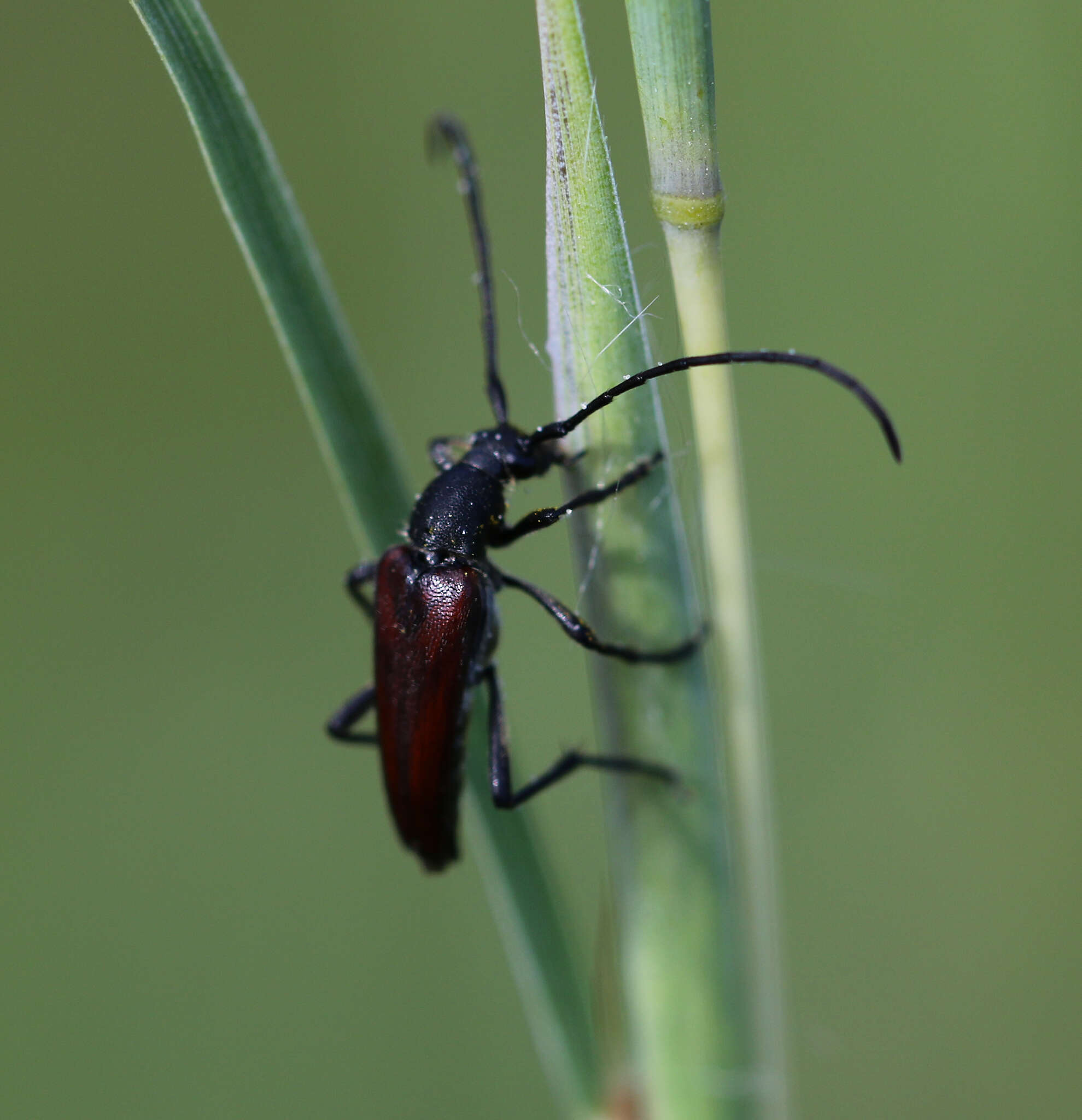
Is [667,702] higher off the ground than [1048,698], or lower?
higher

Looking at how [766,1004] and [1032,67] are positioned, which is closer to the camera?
[766,1004]

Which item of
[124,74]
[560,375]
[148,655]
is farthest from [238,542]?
[560,375]

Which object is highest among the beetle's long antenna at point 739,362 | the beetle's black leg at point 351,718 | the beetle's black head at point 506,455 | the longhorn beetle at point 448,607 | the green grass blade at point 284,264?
the green grass blade at point 284,264

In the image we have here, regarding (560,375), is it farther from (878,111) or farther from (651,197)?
(878,111)

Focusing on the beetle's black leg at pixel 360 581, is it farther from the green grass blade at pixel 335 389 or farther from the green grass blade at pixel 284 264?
the green grass blade at pixel 284 264

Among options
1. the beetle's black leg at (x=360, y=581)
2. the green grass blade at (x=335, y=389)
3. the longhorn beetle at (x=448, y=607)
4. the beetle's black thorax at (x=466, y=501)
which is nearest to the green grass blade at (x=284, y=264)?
the green grass blade at (x=335, y=389)

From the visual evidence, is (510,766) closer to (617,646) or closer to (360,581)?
(617,646)

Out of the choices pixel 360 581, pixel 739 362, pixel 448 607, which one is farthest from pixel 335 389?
pixel 360 581
